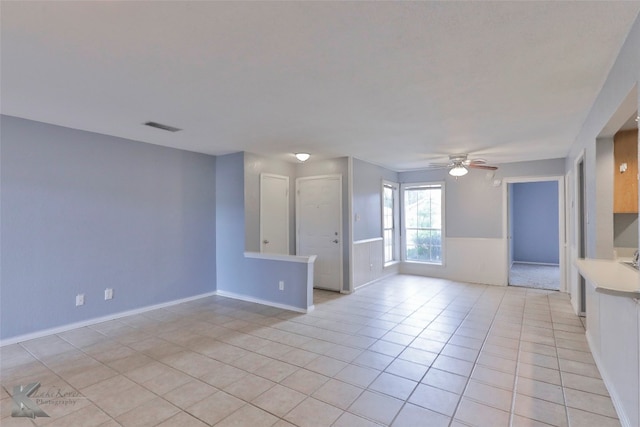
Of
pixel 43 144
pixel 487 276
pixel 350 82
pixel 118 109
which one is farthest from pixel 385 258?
pixel 43 144

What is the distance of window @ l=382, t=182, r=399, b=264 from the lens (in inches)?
270

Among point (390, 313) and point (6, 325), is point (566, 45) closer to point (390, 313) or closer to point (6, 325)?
point (390, 313)

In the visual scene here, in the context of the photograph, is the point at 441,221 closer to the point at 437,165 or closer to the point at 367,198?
the point at 437,165

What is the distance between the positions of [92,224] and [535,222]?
33.7 feet

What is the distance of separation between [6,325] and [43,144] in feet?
6.45

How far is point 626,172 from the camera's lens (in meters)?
2.95

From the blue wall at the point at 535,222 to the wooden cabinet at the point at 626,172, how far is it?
6.45 m

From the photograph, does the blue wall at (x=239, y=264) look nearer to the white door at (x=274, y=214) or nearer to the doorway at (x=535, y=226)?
the white door at (x=274, y=214)

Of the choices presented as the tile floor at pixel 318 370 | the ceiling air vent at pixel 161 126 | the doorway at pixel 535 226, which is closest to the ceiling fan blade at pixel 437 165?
the tile floor at pixel 318 370

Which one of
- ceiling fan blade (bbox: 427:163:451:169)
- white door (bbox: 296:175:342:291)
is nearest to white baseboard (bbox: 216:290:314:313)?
white door (bbox: 296:175:342:291)

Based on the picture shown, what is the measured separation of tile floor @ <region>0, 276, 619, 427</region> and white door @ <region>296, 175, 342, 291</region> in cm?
132

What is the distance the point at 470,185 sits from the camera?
6543 mm

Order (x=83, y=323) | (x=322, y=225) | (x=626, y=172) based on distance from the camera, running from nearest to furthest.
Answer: (x=626, y=172) < (x=83, y=323) < (x=322, y=225)

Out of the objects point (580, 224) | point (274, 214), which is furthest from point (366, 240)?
point (580, 224)
